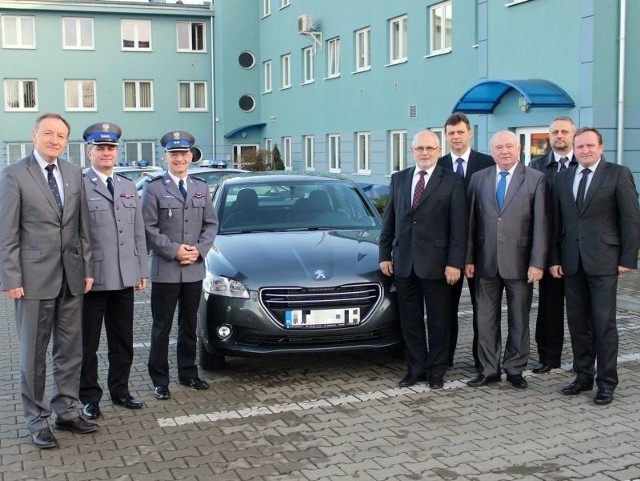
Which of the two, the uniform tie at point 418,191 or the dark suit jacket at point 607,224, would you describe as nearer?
the dark suit jacket at point 607,224

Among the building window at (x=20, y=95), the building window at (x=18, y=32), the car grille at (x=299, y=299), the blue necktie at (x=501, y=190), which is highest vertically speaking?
the building window at (x=18, y=32)

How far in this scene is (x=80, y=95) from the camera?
4034 cm

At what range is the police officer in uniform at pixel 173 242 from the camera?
19.3 feet

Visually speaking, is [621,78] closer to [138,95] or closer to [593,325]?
[593,325]

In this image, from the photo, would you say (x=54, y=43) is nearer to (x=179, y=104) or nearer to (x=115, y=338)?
(x=179, y=104)

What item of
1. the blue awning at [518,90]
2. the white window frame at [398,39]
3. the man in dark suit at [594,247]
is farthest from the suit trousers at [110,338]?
the white window frame at [398,39]

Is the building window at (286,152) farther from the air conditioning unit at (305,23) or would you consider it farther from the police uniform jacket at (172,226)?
the police uniform jacket at (172,226)

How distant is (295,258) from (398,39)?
1983 centimetres

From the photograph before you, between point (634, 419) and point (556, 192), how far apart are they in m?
1.68

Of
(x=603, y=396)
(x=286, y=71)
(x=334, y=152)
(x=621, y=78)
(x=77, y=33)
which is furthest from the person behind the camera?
(x=77, y=33)

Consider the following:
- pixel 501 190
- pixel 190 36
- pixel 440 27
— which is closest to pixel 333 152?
pixel 440 27

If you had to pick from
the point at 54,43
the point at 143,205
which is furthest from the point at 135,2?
the point at 143,205

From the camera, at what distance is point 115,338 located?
5.68 meters

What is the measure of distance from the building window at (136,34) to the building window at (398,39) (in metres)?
19.6
